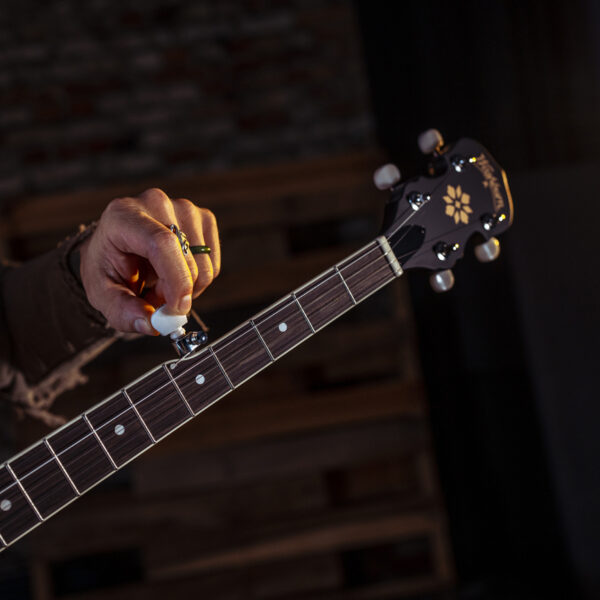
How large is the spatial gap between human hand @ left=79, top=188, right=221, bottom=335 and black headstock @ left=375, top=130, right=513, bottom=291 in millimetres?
232

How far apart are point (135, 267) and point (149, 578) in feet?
4.34

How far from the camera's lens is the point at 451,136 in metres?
1.67

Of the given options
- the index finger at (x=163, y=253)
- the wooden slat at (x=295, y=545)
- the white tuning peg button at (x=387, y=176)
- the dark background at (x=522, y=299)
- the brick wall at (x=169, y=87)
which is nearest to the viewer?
the index finger at (x=163, y=253)

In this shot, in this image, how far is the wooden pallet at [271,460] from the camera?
1845 millimetres

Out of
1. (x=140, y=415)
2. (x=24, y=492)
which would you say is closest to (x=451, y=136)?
(x=140, y=415)

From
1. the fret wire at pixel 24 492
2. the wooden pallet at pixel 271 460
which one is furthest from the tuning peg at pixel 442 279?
the wooden pallet at pixel 271 460

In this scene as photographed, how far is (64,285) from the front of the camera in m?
0.91

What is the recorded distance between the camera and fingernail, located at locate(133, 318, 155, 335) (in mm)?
754

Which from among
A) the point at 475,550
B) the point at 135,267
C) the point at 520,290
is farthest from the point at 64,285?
the point at 475,550

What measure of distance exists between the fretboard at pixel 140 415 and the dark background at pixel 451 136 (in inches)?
33.9

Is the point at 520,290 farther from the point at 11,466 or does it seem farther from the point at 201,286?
the point at 11,466

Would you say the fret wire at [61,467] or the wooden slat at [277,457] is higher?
the fret wire at [61,467]

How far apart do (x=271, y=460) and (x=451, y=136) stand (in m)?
0.98

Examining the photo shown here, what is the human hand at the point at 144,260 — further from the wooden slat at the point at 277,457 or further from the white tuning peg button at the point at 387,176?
the wooden slat at the point at 277,457
